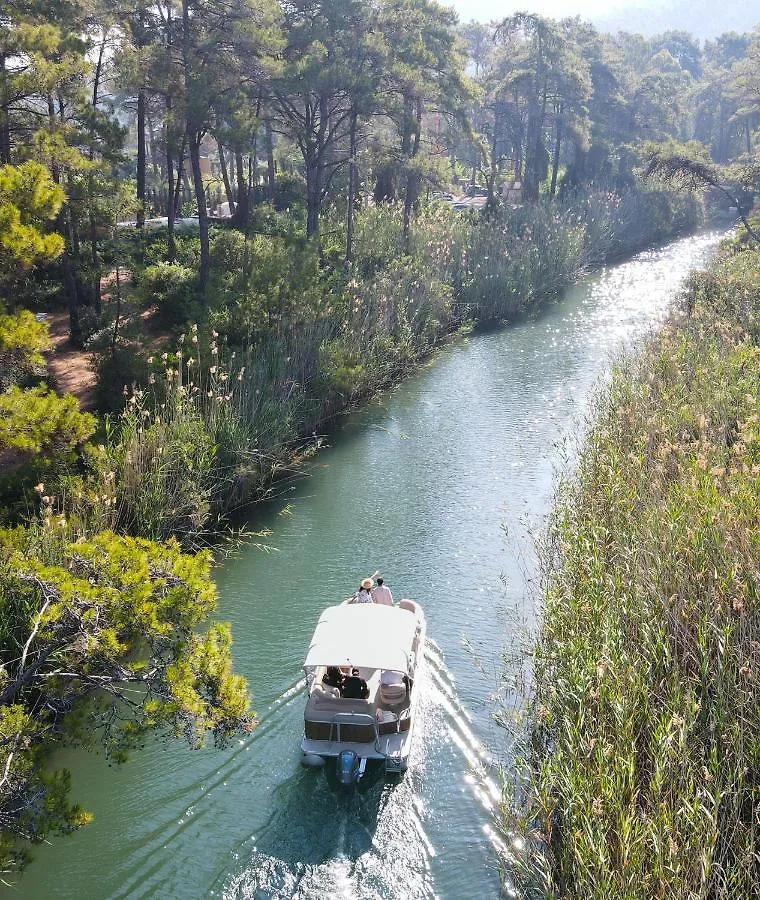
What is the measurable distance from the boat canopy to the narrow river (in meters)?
1.10

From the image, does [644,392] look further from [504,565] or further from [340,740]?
[340,740]

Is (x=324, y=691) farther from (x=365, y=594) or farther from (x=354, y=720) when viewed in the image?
(x=365, y=594)

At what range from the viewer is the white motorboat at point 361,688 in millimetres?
9836

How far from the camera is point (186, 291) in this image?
891 inches

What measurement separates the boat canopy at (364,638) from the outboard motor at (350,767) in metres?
1.07

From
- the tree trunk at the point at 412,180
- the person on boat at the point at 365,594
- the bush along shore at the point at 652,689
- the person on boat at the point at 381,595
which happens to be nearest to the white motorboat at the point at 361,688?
the person on boat at the point at 365,594

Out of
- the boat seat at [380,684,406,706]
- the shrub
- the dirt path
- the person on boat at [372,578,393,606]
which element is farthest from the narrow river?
the shrub

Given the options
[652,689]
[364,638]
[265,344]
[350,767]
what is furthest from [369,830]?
[265,344]

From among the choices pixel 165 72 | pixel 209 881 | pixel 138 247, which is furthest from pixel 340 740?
pixel 138 247

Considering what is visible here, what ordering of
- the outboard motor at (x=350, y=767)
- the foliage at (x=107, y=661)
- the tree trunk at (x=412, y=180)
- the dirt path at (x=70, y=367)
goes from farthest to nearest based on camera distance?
the tree trunk at (x=412, y=180)
the dirt path at (x=70, y=367)
the outboard motor at (x=350, y=767)
the foliage at (x=107, y=661)

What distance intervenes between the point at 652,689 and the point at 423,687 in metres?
3.71

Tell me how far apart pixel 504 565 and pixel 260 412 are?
22.0 feet

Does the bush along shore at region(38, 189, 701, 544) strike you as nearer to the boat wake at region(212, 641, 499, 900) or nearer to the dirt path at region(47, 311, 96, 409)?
the dirt path at region(47, 311, 96, 409)

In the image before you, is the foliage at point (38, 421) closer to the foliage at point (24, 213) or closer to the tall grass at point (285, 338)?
the foliage at point (24, 213)
